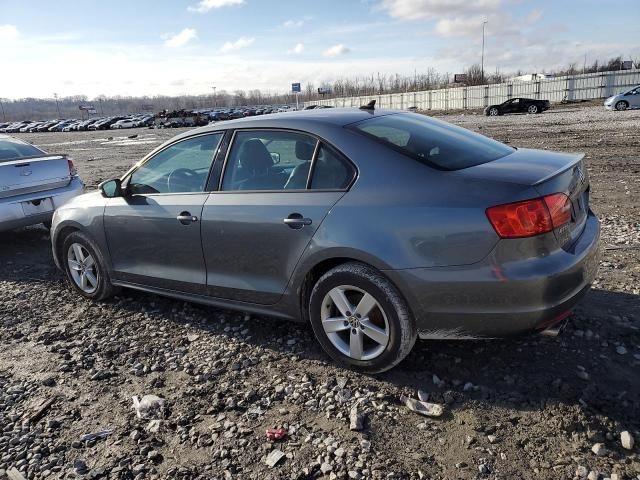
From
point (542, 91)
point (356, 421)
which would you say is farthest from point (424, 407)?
point (542, 91)

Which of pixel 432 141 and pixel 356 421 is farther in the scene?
pixel 432 141

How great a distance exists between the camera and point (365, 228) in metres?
3.06

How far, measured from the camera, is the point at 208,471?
2609mm

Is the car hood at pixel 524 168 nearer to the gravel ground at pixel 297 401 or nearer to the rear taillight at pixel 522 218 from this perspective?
the rear taillight at pixel 522 218

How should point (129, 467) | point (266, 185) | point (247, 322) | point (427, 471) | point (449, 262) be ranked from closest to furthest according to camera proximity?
point (427, 471) → point (129, 467) → point (449, 262) → point (266, 185) → point (247, 322)

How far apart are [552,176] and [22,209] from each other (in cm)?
643

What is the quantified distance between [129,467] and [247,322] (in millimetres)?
1697

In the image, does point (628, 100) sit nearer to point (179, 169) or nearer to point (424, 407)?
point (179, 169)

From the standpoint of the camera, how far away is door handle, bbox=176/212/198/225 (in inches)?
153

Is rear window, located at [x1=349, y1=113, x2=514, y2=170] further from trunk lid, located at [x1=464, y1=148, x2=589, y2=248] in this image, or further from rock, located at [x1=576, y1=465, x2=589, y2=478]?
rock, located at [x1=576, y1=465, x2=589, y2=478]

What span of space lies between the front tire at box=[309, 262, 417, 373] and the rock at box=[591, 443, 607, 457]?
1.07 meters

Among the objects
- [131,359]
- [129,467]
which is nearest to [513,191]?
[129,467]

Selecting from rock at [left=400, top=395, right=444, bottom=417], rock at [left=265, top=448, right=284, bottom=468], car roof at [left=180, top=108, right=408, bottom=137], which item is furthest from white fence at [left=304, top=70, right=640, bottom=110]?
rock at [left=265, top=448, right=284, bottom=468]

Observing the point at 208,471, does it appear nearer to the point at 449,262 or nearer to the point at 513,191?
the point at 449,262
